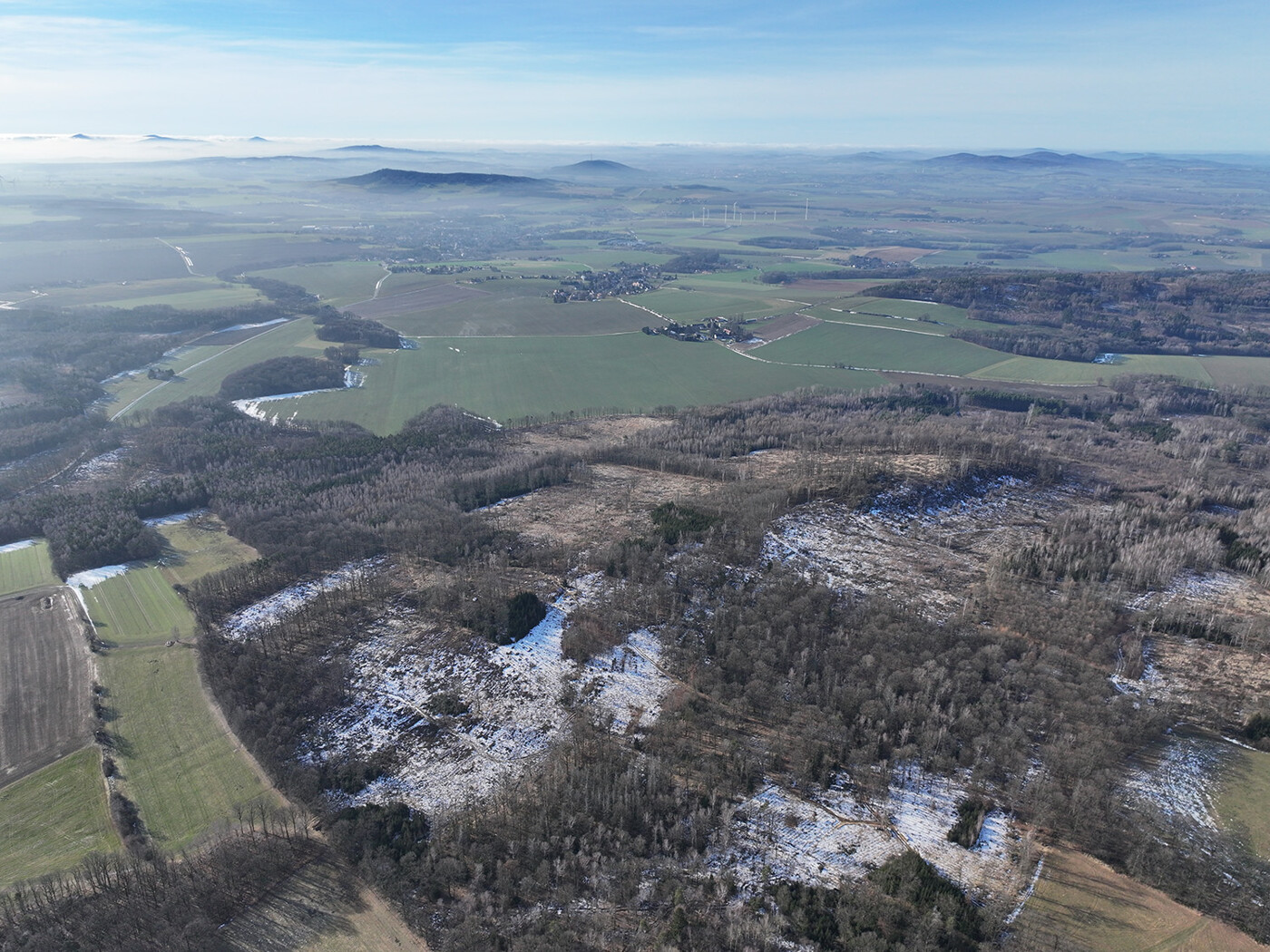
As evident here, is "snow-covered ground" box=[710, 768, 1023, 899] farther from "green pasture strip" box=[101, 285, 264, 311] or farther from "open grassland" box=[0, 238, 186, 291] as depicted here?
"open grassland" box=[0, 238, 186, 291]

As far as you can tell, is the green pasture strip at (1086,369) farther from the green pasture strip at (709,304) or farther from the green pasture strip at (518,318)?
the green pasture strip at (518,318)

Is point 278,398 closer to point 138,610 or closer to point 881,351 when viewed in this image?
point 138,610

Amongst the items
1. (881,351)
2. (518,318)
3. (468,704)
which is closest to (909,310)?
(881,351)

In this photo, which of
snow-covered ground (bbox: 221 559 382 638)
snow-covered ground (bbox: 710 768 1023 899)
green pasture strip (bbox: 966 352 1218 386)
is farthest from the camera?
green pasture strip (bbox: 966 352 1218 386)

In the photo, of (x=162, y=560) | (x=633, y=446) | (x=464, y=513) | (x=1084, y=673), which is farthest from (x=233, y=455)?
(x=1084, y=673)

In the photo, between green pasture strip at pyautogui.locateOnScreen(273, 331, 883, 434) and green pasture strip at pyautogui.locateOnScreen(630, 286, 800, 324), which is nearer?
green pasture strip at pyautogui.locateOnScreen(273, 331, 883, 434)

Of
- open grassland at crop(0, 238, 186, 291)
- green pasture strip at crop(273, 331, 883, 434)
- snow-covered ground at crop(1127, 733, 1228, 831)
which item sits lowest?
snow-covered ground at crop(1127, 733, 1228, 831)

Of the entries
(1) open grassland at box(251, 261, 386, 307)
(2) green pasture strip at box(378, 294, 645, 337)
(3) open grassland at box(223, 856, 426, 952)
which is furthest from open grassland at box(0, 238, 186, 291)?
(3) open grassland at box(223, 856, 426, 952)

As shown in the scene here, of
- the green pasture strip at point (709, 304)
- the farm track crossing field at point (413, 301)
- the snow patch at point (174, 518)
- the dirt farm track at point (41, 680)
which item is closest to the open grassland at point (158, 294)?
the farm track crossing field at point (413, 301)
